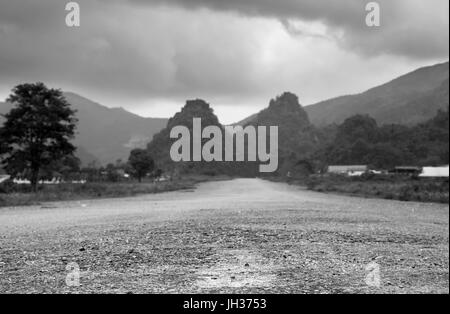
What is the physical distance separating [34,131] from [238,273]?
35757 mm

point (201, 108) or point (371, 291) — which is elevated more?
point (201, 108)

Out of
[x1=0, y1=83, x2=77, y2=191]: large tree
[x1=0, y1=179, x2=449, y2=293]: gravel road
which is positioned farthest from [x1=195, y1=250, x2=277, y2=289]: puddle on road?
[x1=0, y1=83, x2=77, y2=191]: large tree

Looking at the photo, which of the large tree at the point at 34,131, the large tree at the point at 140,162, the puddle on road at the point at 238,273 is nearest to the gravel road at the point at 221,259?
the puddle on road at the point at 238,273

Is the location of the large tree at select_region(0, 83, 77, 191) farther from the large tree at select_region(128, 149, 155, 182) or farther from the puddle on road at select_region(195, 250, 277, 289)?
the large tree at select_region(128, 149, 155, 182)

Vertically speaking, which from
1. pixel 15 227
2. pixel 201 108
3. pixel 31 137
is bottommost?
pixel 15 227

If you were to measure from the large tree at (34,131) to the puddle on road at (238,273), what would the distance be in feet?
109

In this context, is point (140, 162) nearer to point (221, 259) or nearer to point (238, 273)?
point (221, 259)

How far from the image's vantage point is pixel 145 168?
99375 millimetres

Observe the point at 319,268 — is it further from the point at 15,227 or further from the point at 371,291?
the point at 15,227

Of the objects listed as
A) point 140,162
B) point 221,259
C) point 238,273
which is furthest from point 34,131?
point 140,162

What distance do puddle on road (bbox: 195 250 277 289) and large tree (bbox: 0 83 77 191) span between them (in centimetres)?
3335

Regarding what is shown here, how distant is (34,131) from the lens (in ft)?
126

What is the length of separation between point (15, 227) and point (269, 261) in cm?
921
